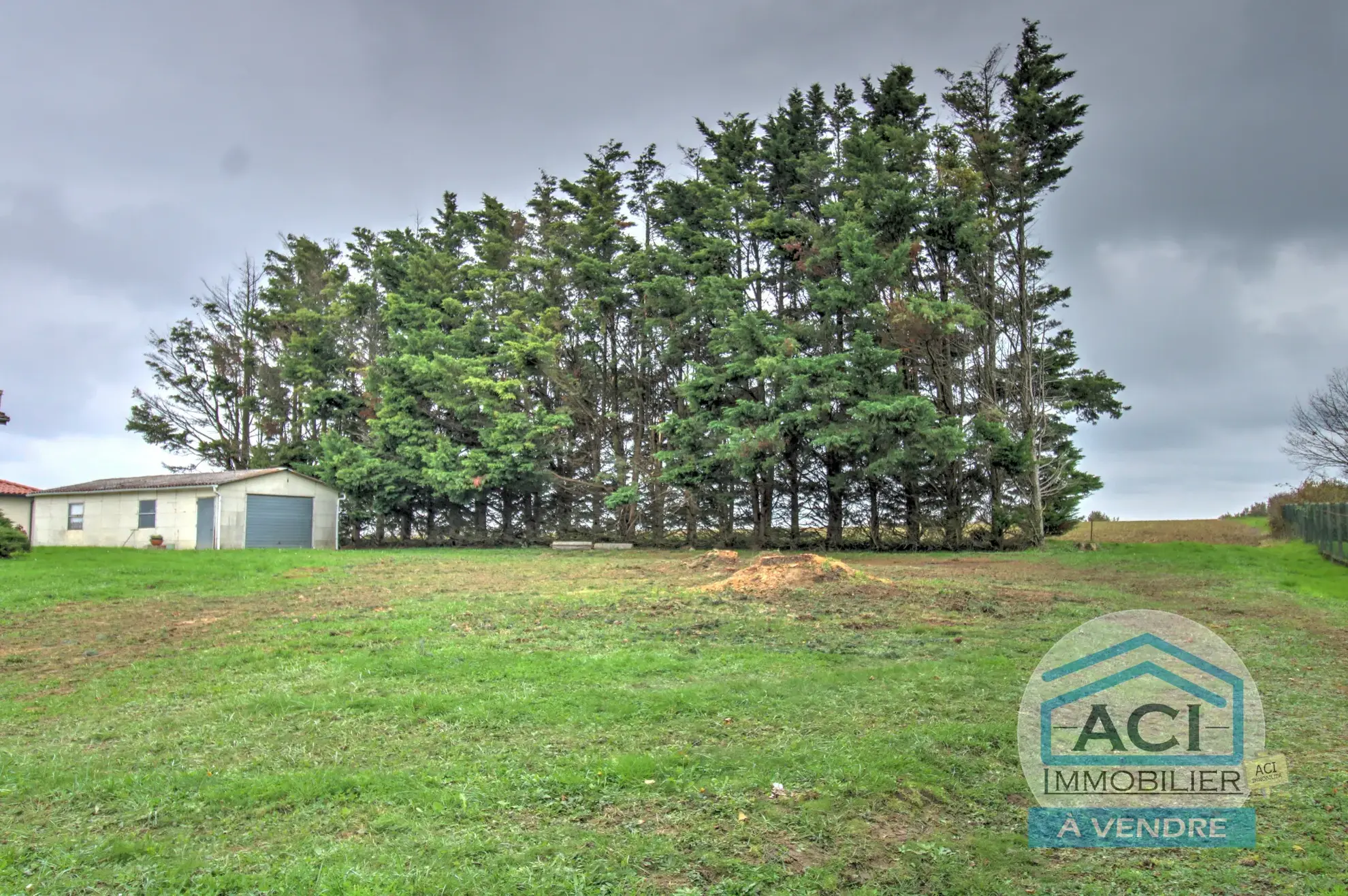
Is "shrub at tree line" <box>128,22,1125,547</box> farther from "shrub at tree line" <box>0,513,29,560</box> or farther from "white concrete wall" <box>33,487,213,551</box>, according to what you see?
"shrub at tree line" <box>0,513,29,560</box>

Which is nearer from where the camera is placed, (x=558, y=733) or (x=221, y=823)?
(x=221, y=823)

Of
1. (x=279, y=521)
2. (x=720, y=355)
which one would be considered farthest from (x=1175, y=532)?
(x=279, y=521)

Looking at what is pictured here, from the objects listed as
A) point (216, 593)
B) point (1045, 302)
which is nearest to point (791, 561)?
point (216, 593)

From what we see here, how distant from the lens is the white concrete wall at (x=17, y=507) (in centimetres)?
2784

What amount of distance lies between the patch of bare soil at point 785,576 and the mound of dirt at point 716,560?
159 cm

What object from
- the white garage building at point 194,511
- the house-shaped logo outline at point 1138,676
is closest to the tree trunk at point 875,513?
the house-shaped logo outline at point 1138,676

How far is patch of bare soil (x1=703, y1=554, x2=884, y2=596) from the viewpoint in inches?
472

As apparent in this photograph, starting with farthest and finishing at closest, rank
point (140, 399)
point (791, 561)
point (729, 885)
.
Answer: point (140, 399)
point (791, 561)
point (729, 885)

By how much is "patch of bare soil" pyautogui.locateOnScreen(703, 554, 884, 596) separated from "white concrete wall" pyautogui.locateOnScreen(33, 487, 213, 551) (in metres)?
20.0

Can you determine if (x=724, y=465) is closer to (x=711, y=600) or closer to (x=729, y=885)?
(x=711, y=600)

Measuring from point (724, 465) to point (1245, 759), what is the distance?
1960 centimetres

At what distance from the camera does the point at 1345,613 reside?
9.93m

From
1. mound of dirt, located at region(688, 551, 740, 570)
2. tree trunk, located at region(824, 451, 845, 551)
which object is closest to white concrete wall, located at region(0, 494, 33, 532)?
mound of dirt, located at region(688, 551, 740, 570)

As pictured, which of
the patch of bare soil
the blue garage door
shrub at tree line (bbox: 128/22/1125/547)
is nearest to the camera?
the patch of bare soil
